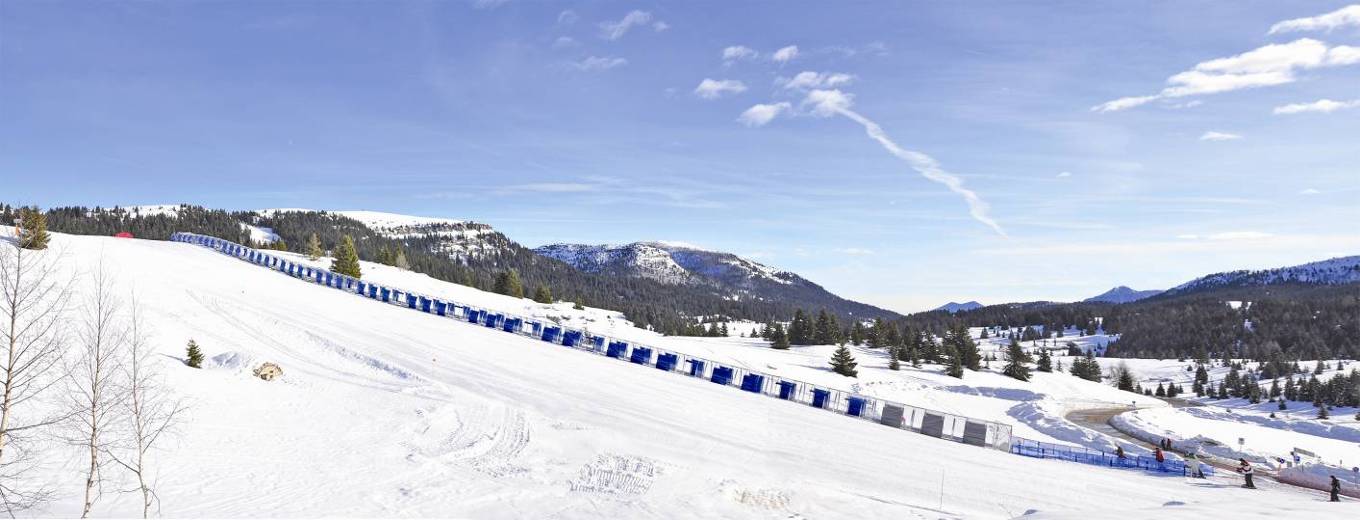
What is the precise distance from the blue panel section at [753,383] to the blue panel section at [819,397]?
3.30m

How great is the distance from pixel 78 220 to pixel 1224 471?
8647 inches

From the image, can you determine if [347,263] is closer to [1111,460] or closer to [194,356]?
[194,356]

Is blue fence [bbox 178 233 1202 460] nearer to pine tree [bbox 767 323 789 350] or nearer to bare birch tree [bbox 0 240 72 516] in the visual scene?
bare birch tree [bbox 0 240 72 516]

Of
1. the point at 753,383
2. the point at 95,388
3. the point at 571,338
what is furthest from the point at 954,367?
the point at 95,388

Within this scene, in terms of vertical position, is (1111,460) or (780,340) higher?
(780,340)

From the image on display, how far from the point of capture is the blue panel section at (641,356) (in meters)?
41.4

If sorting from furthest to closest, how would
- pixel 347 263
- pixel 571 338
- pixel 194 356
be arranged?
pixel 347 263
pixel 571 338
pixel 194 356

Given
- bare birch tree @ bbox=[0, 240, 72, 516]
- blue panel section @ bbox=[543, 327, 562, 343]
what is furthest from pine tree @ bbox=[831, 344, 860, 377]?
bare birch tree @ bbox=[0, 240, 72, 516]

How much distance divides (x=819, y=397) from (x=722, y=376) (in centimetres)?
624

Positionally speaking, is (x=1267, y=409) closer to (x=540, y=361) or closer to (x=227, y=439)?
(x=540, y=361)

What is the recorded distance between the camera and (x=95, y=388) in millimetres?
15711

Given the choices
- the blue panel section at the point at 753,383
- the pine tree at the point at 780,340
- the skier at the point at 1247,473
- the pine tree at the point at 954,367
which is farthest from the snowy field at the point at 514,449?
the pine tree at the point at 780,340

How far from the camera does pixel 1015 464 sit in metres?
25.0

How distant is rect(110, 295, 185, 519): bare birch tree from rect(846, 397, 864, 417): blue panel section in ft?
88.5
